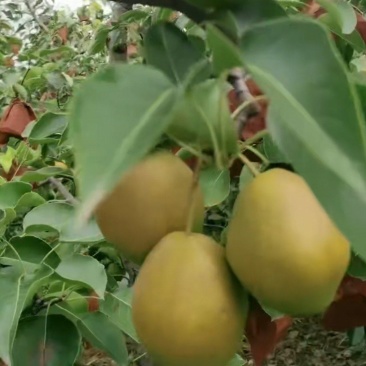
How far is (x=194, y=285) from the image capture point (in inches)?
18.7

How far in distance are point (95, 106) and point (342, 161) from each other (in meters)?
0.11

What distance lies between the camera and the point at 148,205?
498mm

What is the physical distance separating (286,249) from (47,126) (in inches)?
37.7

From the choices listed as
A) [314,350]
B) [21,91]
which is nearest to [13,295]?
[21,91]

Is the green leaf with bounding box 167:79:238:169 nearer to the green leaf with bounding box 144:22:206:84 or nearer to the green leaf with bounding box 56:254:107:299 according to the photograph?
the green leaf with bounding box 144:22:206:84

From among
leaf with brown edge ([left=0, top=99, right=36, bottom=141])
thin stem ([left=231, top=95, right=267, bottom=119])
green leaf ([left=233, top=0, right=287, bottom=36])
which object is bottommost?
leaf with brown edge ([left=0, top=99, right=36, bottom=141])

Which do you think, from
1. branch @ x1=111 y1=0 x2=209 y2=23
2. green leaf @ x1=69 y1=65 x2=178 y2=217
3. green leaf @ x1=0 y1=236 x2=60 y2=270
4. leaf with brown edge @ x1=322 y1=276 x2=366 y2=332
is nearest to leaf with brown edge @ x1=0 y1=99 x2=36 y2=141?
green leaf @ x1=0 y1=236 x2=60 y2=270

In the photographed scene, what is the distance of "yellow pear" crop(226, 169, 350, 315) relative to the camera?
0.47 meters

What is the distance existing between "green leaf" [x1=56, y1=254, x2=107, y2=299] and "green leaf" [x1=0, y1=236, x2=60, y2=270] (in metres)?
0.10

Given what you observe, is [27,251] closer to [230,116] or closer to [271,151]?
[271,151]

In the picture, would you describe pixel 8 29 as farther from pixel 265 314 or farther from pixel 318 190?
pixel 318 190

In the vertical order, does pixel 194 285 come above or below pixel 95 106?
below

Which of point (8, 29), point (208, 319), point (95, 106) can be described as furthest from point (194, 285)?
point (8, 29)

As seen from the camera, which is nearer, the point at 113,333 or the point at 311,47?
the point at 311,47
